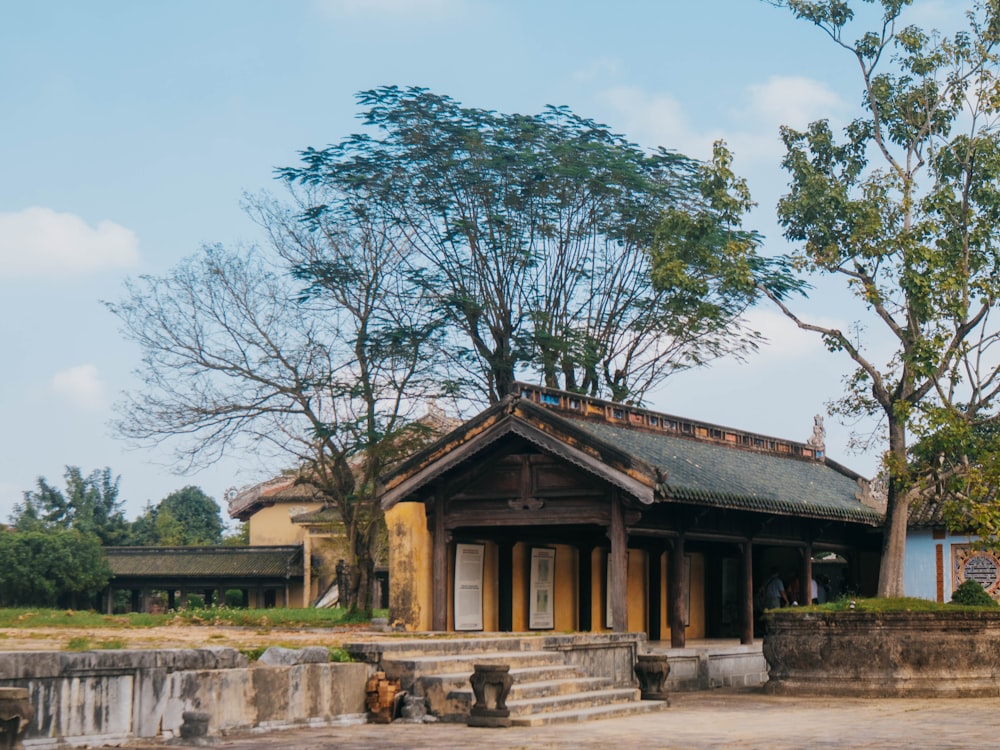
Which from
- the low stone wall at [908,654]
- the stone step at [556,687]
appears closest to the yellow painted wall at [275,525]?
the low stone wall at [908,654]

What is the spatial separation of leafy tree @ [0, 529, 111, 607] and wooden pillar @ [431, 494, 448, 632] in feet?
86.3

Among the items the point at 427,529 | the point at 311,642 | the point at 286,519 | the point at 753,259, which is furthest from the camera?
the point at 286,519

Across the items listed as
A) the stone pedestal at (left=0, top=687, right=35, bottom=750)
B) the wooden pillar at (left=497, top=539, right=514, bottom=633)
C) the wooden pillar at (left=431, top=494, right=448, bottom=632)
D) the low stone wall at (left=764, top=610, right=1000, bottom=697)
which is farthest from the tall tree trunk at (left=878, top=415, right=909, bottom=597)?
the stone pedestal at (left=0, top=687, right=35, bottom=750)

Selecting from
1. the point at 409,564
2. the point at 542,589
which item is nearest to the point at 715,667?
the point at 542,589

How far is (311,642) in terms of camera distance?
15531 mm

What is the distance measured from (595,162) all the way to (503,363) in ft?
18.3

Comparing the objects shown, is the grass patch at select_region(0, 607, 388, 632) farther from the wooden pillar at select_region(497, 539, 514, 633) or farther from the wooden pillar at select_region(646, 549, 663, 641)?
the wooden pillar at select_region(646, 549, 663, 641)

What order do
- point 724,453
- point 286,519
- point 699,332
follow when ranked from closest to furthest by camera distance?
point 724,453 → point 699,332 → point 286,519

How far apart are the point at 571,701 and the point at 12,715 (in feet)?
24.5

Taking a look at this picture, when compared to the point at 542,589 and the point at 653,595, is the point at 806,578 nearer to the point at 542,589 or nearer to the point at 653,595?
the point at 653,595

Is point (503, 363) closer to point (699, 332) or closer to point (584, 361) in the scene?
point (584, 361)

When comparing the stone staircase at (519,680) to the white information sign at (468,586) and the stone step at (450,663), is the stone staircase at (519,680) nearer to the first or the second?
the stone step at (450,663)

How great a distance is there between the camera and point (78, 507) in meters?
57.1

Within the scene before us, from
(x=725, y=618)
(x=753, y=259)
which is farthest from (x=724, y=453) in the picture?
(x=753, y=259)
